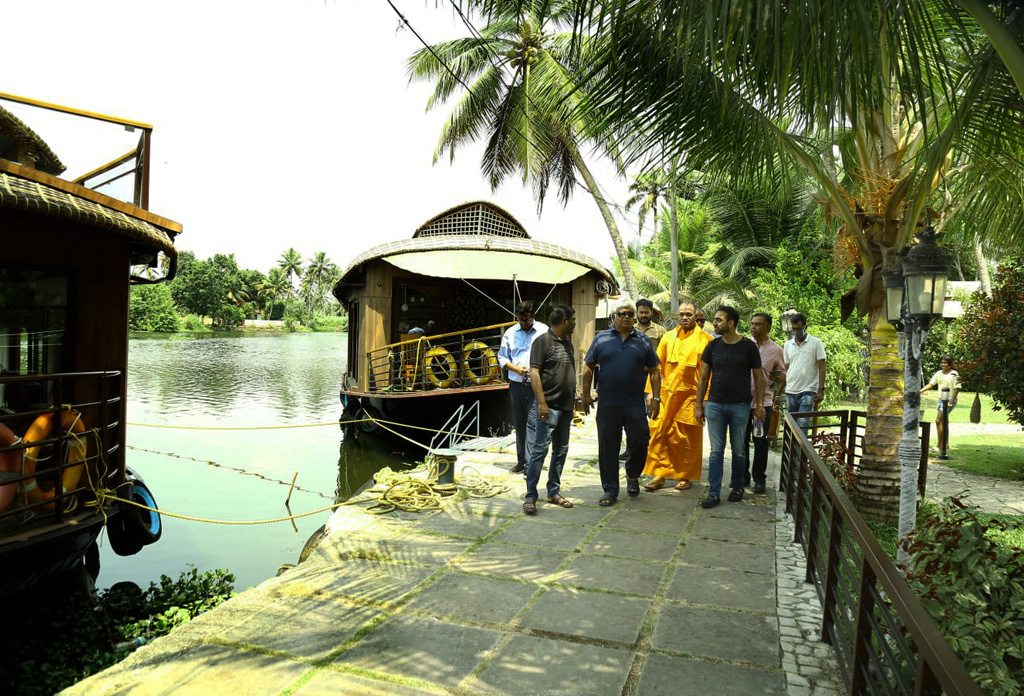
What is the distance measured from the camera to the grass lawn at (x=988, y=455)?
995cm

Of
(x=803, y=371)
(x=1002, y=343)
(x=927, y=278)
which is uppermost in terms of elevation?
(x=927, y=278)

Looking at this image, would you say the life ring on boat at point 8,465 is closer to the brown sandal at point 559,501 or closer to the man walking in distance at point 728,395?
the brown sandal at point 559,501

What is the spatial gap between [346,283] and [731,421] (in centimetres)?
1194

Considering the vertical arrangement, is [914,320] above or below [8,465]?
above

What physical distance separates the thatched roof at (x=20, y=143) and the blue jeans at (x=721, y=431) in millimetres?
6447

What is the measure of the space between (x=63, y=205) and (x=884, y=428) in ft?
22.6

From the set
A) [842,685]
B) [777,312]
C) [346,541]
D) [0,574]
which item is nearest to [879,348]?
[842,685]

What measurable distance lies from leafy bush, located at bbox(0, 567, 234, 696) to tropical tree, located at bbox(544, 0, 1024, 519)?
513cm

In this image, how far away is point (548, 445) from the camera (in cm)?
583

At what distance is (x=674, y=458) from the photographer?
6.62m

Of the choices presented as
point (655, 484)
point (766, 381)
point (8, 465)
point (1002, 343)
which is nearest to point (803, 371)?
A: point (766, 381)

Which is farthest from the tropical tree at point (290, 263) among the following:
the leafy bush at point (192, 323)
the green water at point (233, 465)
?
the green water at point (233, 465)

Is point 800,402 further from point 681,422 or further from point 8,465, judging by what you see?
point 8,465

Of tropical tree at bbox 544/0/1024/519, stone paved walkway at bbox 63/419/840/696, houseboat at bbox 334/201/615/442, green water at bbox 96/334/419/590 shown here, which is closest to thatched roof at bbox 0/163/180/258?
green water at bbox 96/334/419/590
